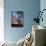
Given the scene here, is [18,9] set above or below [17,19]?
above

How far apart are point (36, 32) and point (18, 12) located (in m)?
3.24

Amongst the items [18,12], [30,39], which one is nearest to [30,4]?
[18,12]

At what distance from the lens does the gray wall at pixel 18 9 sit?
5.68 meters

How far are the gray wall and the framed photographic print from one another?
13cm

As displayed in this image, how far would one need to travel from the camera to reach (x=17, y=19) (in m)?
5.77

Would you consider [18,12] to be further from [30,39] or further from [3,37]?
[30,39]

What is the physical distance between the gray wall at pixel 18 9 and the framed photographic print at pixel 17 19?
0.13m

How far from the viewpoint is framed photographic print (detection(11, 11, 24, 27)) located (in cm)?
574

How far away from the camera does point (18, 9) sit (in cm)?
571

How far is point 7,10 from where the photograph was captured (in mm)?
5680

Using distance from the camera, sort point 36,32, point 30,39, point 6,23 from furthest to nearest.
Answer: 1. point 6,23
2. point 30,39
3. point 36,32

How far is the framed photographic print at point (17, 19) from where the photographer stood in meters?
5.74

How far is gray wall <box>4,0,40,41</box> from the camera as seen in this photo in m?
5.68

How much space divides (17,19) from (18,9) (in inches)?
16.8
